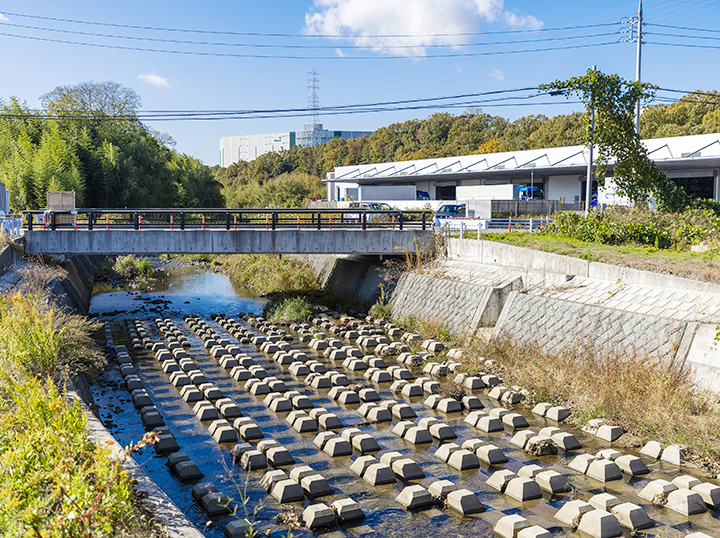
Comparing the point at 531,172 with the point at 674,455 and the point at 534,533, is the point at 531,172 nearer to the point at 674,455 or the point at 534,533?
the point at 674,455

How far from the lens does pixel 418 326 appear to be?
21453mm

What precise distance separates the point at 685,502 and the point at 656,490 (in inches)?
17.4

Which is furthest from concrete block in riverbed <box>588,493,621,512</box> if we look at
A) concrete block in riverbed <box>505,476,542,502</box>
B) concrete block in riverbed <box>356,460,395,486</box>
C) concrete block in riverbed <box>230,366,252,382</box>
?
concrete block in riverbed <box>230,366,252,382</box>

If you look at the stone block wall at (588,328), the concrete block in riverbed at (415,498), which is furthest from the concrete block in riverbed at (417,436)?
the stone block wall at (588,328)

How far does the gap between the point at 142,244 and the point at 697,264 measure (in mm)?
18421

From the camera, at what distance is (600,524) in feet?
27.3

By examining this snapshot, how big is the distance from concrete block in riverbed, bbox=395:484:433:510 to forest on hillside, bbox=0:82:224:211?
35.9m

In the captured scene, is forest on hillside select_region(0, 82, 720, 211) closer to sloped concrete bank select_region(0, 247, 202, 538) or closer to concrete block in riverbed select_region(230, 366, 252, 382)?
sloped concrete bank select_region(0, 247, 202, 538)

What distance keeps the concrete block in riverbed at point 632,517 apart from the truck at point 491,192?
37935 mm

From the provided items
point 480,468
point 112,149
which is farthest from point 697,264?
point 112,149

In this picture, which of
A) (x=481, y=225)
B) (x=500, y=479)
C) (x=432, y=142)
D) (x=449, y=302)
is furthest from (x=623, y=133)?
(x=432, y=142)

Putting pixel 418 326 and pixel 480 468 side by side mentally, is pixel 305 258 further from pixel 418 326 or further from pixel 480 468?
pixel 480 468

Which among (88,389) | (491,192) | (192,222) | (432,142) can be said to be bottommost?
(88,389)

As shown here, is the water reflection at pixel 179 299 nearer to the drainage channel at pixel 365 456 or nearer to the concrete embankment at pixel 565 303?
the concrete embankment at pixel 565 303
